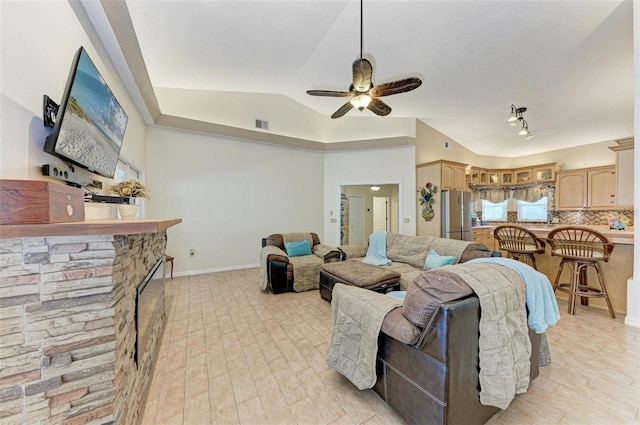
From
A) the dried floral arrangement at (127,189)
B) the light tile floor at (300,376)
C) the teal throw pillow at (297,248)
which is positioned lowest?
the light tile floor at (300,376)

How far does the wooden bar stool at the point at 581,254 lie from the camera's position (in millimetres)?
2814

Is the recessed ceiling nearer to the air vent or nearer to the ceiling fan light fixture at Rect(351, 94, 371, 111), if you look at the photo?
the air vent

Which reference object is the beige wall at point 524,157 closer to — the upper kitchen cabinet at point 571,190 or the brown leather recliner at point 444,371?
the upper kitchen cabinet at point 571,190

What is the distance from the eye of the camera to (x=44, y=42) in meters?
1.42

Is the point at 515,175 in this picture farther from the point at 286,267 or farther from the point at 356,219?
the point at 286,267

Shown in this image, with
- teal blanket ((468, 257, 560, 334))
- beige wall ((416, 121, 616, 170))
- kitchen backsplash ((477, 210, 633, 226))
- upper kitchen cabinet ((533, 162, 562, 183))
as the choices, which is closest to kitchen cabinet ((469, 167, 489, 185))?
beige wall ((416, 121, 616, 170))

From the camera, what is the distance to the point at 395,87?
2.58 m

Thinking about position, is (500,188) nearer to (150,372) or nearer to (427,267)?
(427,267)

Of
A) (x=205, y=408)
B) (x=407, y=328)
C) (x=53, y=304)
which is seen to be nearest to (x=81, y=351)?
(x=53, y=304)

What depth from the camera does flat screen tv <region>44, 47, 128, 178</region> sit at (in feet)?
4.46

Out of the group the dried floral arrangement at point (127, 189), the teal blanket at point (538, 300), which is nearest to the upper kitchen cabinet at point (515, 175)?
the teal blanket at point (538, 300)

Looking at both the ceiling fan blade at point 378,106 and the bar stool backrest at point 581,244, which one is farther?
the ceiling fan blade at point 378,106

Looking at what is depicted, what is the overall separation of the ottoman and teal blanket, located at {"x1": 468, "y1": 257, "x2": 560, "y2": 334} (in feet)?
4.60

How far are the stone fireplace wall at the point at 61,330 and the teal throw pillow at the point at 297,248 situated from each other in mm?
3071
